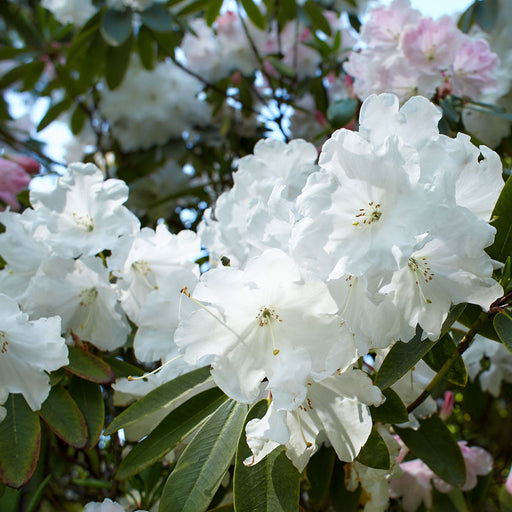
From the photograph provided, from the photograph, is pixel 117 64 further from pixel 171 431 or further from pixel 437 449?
pixel 437 449

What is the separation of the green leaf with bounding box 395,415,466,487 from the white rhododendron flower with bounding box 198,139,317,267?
43 cm

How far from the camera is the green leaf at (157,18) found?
72.7 inches

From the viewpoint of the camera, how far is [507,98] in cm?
168

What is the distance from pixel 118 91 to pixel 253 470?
185 centimetres

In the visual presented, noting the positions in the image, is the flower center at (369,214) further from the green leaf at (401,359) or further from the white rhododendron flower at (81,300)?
the white rhododendron flower at (81,300)

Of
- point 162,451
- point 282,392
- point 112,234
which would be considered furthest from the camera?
point 112,234

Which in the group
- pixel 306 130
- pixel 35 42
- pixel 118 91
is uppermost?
pixel 35 42

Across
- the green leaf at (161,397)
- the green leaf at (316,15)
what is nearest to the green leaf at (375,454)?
the green leaf at (161,397)

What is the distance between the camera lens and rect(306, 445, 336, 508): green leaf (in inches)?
38.9

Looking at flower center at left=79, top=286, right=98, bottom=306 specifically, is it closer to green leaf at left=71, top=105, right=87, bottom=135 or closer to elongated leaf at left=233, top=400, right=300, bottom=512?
elongated leaf at left=233, top=400, right=300, bottom=512

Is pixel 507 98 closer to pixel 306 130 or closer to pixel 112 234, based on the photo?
pixel 306 130

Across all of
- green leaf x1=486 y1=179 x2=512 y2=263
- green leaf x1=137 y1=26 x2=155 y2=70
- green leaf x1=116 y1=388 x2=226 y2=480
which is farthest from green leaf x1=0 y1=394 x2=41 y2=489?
green leaf x1=137 y1=26 x2=155 y2=70

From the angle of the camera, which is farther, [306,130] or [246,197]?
[306,130]

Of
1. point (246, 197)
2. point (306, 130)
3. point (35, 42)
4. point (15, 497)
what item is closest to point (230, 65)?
point (306, 130)
